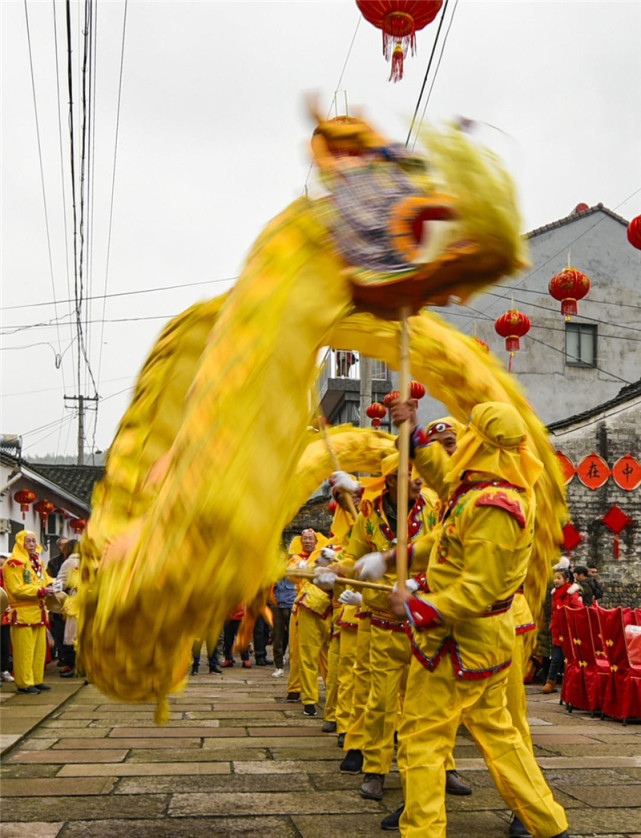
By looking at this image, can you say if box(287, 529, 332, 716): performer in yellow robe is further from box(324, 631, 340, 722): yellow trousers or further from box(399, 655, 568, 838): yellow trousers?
box(399, 655, 568, 838): yellow trousers

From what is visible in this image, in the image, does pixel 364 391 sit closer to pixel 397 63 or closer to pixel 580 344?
pixel 397 63

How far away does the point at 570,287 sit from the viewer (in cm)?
1020

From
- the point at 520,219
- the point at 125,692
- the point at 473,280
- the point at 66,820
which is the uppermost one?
the point at 520,219

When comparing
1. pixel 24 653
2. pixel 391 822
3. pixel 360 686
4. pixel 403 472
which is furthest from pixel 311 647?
pixel 403 472

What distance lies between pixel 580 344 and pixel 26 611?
1612cm

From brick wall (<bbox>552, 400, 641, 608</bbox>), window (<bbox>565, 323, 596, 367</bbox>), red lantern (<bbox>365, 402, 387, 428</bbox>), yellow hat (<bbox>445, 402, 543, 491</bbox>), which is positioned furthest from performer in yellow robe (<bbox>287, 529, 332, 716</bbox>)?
window (<bbox>565, 323, 596, 367</bbox>)

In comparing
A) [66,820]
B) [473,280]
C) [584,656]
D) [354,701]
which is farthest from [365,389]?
[473,280]

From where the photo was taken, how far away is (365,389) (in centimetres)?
1398

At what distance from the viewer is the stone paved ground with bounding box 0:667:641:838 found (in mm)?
4418

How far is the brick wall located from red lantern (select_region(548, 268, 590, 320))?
3688mm

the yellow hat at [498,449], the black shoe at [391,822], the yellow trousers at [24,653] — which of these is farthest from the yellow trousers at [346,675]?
the yellow trousers at [24,653]

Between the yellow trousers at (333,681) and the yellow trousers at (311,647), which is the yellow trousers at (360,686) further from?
the yellow trousers at (311,647)

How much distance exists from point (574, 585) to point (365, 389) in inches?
197

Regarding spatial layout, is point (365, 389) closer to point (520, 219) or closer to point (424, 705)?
point (424, 705)
